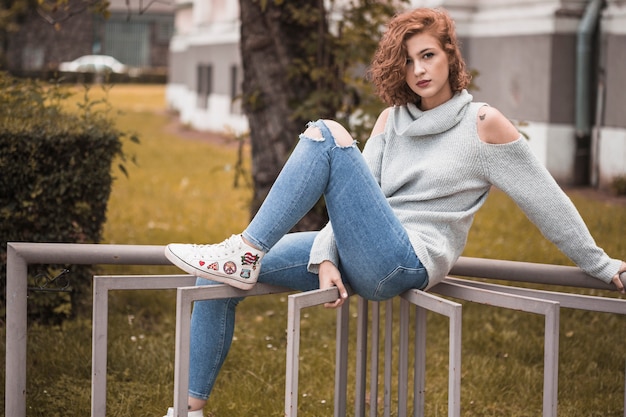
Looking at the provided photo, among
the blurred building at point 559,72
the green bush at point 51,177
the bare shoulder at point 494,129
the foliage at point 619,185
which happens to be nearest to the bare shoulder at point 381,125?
the bare shoulder at point 494,129

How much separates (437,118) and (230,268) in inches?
31.4

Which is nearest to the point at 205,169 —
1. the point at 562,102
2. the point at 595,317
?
the point at 562,102

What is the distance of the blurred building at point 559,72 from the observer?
10.6 meters

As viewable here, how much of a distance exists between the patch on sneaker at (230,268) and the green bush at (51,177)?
1.78m

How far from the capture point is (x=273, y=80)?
609 cm

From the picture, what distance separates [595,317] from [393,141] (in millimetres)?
2565

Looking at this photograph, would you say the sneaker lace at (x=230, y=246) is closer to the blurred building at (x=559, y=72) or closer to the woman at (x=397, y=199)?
the woman at (x=397, y=199)

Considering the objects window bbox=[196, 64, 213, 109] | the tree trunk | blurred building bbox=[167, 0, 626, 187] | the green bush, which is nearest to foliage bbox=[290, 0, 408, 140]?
the tree trunk

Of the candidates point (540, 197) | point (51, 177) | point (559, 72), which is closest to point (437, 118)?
point (540, 197)

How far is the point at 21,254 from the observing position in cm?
327

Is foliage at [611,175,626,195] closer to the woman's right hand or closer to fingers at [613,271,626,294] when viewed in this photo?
fingers at [613,271,626,294]

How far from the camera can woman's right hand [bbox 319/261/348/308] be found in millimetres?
3080

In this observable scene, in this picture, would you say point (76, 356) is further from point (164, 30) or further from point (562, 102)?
point (164, 30)

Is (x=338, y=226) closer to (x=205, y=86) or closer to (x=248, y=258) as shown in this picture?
(x=248, y=258)
